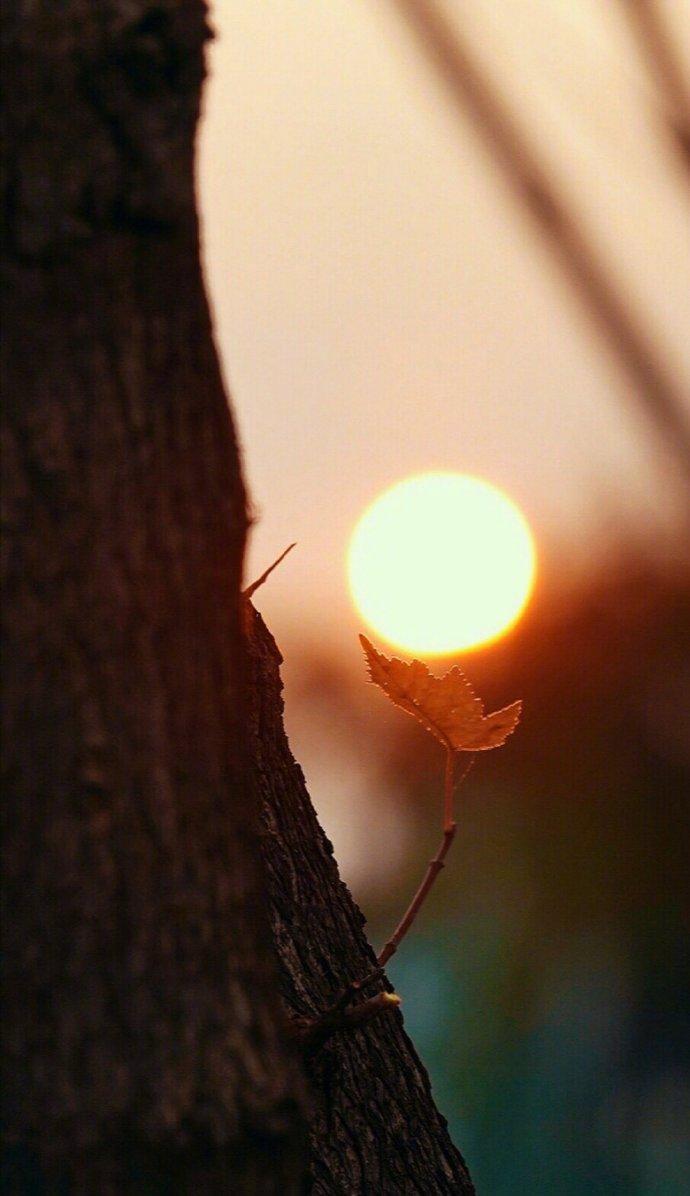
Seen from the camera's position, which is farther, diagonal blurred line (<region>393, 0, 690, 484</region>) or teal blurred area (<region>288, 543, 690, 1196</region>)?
teal blurred area (<region>288, 543, 690, 1196</region>)

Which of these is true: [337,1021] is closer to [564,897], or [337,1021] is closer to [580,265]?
[580,265]

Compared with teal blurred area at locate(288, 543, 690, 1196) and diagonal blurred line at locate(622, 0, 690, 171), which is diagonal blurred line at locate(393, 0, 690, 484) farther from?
teal blurred area at locate(288, 543, 690, 1196)

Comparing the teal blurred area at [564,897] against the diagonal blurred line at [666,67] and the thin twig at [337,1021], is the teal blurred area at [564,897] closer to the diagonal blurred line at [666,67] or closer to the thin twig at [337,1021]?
the thin twig at [337,1021]

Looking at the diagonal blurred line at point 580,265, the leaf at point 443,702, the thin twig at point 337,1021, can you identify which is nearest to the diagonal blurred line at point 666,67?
the diagonal blurred line at point 580,265

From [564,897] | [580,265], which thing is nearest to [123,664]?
[580,265]

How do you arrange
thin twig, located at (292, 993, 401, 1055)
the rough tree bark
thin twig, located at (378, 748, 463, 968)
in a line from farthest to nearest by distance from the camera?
thin twig, located at (378, 748, 463, 968) < thin twig, located at (292, 993, 401, 1055) < the rough tree bark

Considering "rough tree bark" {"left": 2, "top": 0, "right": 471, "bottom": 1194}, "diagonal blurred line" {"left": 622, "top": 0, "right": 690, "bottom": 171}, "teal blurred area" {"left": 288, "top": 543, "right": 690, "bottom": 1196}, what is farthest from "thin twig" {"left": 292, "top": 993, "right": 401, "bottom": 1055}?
"teal blurred area" {"left": 288, "top": 543, "right": 690, "bottom": 1196}
